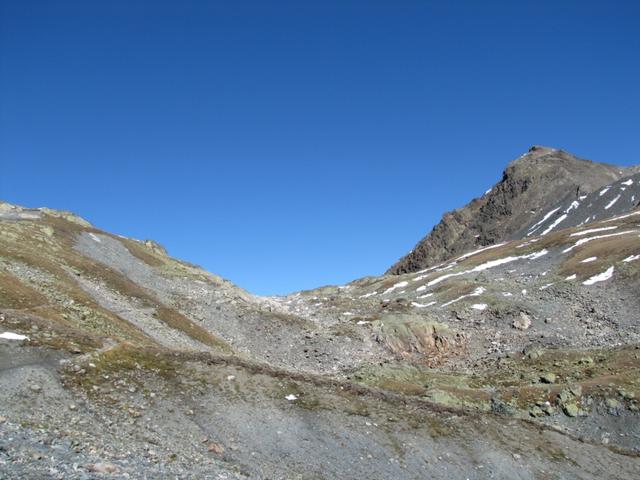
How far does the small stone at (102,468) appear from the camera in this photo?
17.9 meters

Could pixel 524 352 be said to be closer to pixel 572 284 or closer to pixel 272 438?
pixel 572 284

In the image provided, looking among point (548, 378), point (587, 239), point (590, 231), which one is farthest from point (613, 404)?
point (590, 231)

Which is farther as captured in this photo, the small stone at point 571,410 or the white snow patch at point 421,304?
the white snow patch at point 421,304

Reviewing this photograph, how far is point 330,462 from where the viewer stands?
27.9 m

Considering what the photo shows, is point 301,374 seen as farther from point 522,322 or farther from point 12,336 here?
point 522,322

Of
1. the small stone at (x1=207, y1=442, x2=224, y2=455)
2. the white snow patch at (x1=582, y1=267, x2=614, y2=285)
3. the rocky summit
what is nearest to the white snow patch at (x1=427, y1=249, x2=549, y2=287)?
the rocky summit

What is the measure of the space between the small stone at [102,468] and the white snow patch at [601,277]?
278 ft

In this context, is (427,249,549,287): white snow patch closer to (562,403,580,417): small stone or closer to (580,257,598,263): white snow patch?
(580,257,598,263): white snow patch

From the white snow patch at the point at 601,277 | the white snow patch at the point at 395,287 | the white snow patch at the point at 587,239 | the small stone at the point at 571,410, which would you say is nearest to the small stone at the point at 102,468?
the small stone at the point at 571,410

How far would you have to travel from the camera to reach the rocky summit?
83.7 feet

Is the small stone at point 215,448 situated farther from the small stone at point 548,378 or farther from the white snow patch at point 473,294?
the white snow patch at point 473,294

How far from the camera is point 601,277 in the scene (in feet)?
291

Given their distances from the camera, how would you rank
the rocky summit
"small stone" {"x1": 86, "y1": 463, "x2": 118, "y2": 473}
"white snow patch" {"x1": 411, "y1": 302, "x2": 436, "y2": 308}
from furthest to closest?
1. "white snow patch" {"x1": 411, "y1": 302, "x2": 436, "y2": 308}
2. the rocky summit
3. "small stone" {"x1": 86, "y1": 463, "x2": 118, "y2": 473}

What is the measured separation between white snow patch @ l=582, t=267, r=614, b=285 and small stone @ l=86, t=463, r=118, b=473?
84.7 m
